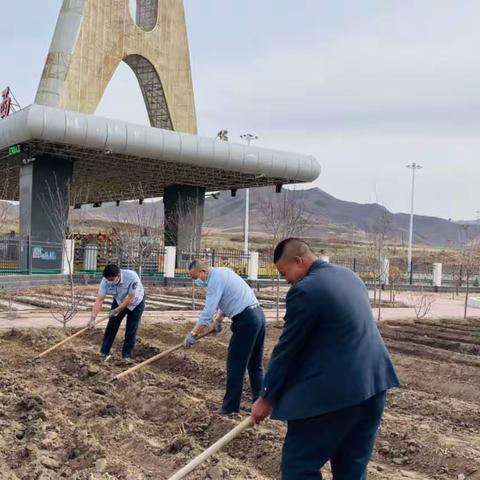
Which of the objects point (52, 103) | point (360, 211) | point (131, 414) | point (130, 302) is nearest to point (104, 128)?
point (52, 103)

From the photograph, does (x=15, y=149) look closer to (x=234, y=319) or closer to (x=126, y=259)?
(x=126, y=259)

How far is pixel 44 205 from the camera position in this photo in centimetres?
2358

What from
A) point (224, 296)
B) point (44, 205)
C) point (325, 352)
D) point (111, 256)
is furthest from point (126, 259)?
point (325, 352)

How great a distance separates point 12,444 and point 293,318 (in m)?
2.99

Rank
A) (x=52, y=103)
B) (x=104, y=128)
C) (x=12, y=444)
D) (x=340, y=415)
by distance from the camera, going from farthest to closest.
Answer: (x=52, y=103) < (x=104, y=128) < (x=12, y=444) < (x=340, y=415)

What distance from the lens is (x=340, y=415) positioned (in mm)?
2902

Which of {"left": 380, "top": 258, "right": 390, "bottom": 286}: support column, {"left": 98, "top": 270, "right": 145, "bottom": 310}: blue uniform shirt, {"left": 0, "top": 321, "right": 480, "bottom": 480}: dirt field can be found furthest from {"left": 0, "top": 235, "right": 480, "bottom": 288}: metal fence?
{"left": 0, "top": 321, "right": 480, "bottom": 480}: dirt field

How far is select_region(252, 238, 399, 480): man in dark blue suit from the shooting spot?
9.48 ft

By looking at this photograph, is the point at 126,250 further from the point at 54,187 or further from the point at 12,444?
the point at 12,444

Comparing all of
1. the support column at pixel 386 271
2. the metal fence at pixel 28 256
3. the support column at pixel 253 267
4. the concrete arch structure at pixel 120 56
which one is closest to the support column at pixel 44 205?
the metal fence at pixel 28 256

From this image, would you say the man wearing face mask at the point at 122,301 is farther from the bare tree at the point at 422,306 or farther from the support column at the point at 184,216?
the support column at the point at 184,216

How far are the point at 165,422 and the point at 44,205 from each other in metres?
19.4

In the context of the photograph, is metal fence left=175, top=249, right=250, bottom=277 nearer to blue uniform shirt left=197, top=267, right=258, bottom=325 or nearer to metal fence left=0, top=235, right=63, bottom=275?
metal fence left=0, top=235, right=63, bottom=275

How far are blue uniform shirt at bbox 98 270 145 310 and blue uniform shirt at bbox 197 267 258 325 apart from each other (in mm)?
2170
